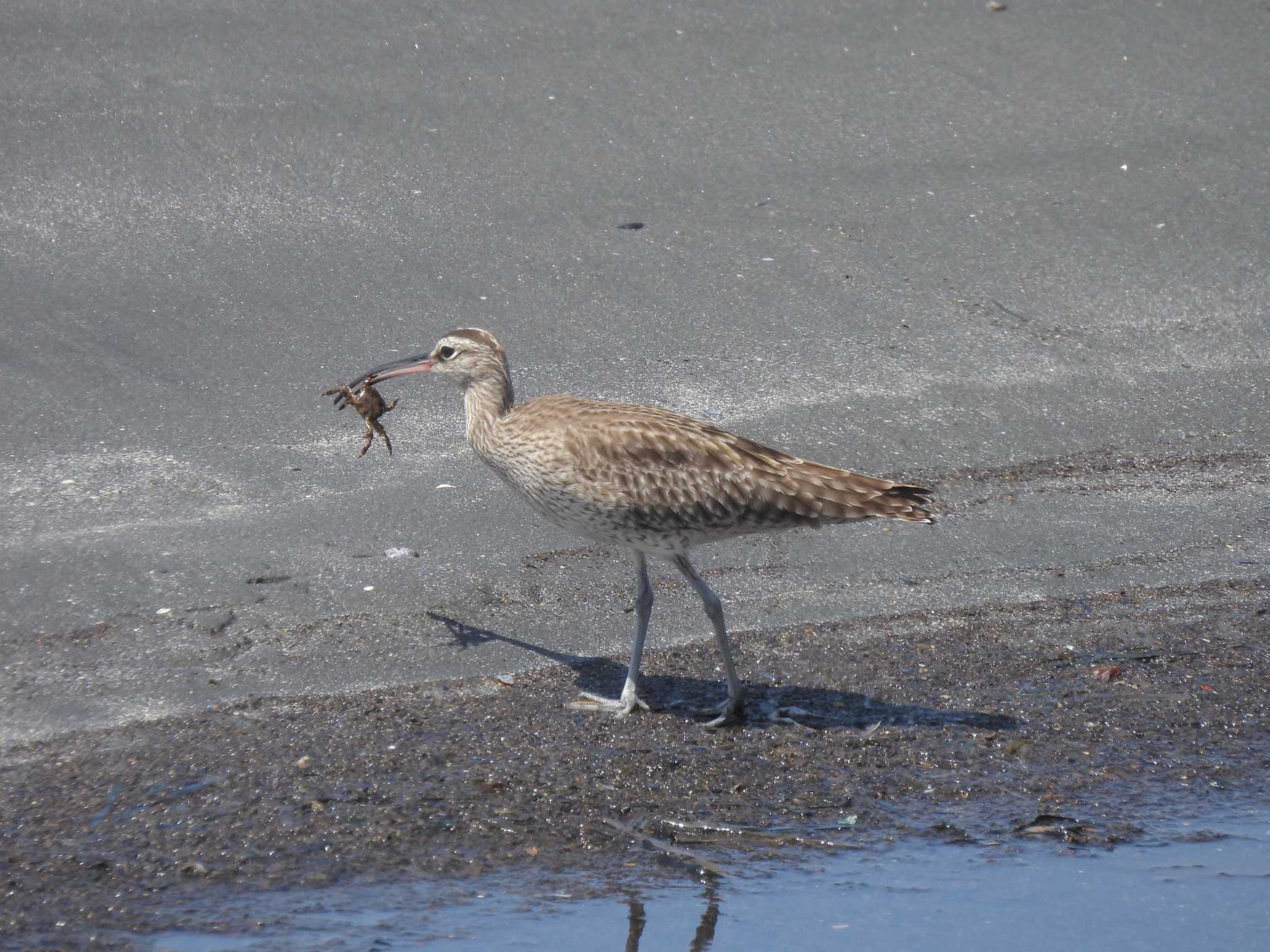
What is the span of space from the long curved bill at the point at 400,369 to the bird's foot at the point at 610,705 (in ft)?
5.18

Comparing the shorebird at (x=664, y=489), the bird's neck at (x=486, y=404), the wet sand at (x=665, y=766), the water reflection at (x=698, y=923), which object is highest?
the bird's neck at (x=486, y=404)

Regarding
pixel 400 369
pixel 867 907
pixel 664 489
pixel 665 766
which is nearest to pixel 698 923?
pixel 867 907

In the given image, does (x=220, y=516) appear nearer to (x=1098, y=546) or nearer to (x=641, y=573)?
(x=641, y=573)

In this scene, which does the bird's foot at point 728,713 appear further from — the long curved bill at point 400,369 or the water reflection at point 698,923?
the long curved bill at point 400,369

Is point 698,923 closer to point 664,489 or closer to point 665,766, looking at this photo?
point 665,766

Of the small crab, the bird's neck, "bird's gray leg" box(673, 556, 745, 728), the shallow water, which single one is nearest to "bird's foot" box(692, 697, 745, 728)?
"bird's gray leg" box(673, 556, 745, 728)

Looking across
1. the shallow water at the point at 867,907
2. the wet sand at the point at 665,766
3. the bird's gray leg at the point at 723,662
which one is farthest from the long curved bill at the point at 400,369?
the shallow water at the point at 867,907

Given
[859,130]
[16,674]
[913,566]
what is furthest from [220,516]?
[859,130]

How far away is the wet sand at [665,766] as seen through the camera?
487 centimetres

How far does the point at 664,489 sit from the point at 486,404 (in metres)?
0.92

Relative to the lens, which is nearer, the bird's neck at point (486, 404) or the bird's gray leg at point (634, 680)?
the bird's gray leg at point (634, 680)

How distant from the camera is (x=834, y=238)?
29.8ft

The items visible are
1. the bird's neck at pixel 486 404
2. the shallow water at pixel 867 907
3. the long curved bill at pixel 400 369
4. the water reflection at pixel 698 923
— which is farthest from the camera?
the long curved bill at pixel 400 369

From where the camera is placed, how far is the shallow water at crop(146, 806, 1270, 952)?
4637mm
